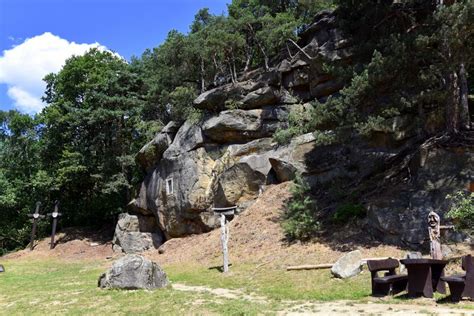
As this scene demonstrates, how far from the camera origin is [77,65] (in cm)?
3166

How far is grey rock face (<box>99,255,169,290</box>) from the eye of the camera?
35.9ft

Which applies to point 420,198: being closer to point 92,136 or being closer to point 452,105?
point 452,105

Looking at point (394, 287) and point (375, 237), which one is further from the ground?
point (375, 237)

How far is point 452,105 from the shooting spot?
44.2 feet

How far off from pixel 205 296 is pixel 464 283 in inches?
218

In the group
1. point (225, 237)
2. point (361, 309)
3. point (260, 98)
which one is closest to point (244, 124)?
point (260, 98)

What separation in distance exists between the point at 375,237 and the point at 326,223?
228 cm

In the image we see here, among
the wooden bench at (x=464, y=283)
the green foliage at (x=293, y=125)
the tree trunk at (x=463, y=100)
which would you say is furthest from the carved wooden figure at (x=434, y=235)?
the green foliage at (x=293, y=125)

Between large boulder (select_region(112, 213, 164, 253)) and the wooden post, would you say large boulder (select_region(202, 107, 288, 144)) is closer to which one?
large boulder (select_region(112, 213, 164, 253))

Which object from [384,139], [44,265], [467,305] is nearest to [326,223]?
[384,139]

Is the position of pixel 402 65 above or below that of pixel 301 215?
above

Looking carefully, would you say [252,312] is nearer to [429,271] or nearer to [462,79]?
[429,271]

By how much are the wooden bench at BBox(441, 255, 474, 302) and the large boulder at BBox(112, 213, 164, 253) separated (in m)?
19.2

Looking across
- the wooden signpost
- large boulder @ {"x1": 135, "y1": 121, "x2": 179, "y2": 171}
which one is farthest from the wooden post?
large boulder @ {"x1": 135, "y1": 121, "x2": 179, "y2": 171}
